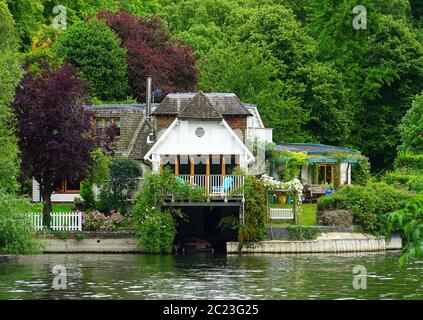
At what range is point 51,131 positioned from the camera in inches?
2717

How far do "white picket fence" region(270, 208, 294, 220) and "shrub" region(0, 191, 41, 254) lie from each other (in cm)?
1400

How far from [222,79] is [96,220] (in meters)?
27.9

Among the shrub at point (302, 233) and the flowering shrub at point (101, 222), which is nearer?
the shrub at point (302, 233)

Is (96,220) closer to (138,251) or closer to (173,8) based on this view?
(138,251)

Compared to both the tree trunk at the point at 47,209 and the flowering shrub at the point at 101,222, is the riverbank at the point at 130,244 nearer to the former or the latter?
the flowering shrub at the point at 101,222

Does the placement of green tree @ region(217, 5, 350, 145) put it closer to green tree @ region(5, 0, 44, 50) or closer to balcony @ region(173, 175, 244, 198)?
green tree @ region(5, 0, 44, 50)

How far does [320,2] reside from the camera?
107 meters

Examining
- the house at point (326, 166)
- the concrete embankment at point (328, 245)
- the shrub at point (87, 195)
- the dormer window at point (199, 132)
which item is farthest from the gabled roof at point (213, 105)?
the house at point (326, 166)

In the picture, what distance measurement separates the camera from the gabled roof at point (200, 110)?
70125mm

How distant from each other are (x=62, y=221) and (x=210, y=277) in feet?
48.8

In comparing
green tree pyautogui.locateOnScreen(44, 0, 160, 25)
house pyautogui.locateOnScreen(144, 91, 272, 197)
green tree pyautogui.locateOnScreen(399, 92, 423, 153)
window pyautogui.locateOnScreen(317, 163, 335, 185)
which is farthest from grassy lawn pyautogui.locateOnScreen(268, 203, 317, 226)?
green tree pyautogui.locateOnScreen(44, 0, 160, 25)

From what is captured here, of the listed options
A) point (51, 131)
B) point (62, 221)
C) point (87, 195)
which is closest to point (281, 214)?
point (87, 195)

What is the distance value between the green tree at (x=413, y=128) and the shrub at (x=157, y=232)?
29466 mm
